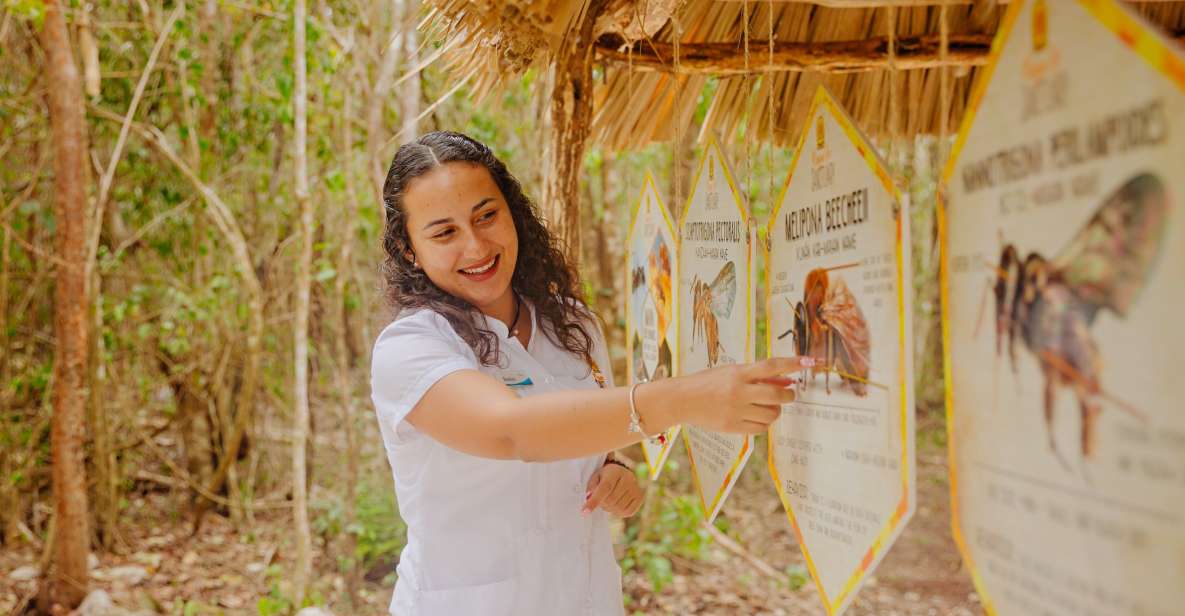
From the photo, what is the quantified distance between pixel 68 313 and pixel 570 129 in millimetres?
3151

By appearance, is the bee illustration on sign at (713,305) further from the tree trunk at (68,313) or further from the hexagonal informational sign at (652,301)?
the tree trunk at (68,313)

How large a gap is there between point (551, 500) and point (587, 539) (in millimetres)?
→ 117

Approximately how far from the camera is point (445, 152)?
63.4 inches

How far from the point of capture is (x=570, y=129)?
6.77 feet

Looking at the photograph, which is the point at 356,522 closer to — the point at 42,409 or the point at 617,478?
the point at 42,409

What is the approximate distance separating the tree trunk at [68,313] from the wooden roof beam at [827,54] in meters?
3.22

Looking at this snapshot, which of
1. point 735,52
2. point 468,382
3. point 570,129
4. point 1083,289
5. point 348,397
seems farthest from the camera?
point 348,397

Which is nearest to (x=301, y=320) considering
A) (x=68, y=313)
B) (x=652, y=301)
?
(x=68, y=313)

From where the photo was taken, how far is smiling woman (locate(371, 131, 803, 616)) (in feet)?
4.71

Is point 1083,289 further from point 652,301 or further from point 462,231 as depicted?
point 652,301

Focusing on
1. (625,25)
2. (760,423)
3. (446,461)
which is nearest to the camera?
(760,423)

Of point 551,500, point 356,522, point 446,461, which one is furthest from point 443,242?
point 356,522

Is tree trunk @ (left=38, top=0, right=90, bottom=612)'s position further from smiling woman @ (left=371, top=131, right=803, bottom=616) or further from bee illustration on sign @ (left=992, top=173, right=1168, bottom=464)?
bee illustration on sign @ (left=992, top=173, right=1168, bottom=464)

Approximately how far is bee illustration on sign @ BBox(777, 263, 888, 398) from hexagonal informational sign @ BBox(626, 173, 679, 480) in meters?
0.54
